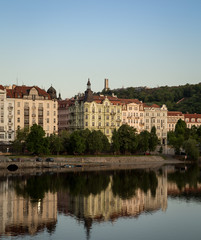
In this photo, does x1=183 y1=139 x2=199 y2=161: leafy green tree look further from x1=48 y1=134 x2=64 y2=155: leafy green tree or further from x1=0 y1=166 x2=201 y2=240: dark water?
x1=48 y1=134 x2=64 y2=155: leafy green tree

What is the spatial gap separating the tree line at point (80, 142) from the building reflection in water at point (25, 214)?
4305 centimetres

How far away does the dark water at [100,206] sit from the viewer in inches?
2275

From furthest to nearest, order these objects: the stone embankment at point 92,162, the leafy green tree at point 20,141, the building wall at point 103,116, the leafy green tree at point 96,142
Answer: the building wall at point 103,116, the leafy green tree at point 96,142, the leafy green tree at point 20,141, the stone embankment at point 92,162

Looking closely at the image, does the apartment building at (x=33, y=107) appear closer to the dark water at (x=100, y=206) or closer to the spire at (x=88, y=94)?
the spire at (x=88, y=94)

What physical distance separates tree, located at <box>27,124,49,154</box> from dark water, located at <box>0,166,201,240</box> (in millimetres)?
15868

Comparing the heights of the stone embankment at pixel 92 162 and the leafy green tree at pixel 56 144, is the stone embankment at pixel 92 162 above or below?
below

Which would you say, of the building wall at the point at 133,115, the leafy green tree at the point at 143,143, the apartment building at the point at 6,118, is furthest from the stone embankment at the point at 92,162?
the building wall at the point at 133,115

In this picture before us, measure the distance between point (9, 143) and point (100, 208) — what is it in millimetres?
73760

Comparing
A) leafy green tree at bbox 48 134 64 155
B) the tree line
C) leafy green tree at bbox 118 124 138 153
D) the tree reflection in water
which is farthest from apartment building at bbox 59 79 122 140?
the tree reflection in water

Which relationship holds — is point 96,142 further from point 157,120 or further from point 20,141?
point 157,120

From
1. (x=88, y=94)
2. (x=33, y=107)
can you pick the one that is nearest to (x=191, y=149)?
(x=88, y=94)

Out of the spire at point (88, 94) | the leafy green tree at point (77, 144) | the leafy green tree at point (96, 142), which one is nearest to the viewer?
the leafy green tree at point (77, 144)

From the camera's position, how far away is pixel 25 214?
218 feet

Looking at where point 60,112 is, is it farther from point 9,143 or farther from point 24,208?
point 24,208
